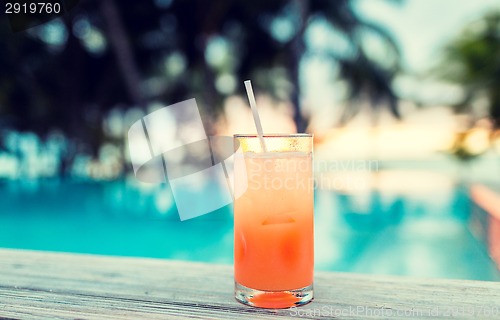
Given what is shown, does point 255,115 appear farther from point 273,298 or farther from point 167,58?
point 167,58

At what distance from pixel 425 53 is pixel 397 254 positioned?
1040 cm

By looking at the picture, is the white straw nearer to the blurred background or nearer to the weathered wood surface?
the weathered wood surface

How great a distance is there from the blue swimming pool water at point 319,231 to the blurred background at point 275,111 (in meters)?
0.03

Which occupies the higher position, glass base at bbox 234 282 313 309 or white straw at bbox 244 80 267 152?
white straw at bbox 244 80 267 152

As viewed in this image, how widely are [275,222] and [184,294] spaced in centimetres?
25

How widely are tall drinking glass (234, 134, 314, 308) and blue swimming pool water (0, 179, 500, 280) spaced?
2.96 m

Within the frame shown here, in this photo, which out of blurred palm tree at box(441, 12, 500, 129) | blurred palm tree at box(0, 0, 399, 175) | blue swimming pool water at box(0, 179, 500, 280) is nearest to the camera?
blue swimming pool water at box(0, 179, 500, 280)

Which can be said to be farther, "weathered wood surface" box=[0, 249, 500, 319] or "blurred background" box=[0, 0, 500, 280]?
"blurred background" box=[0, 0, 500, 280]

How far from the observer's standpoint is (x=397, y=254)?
4.28 meters

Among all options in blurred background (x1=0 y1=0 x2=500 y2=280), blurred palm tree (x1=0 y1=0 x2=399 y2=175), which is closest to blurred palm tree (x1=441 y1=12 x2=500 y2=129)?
blurred background (x1=0 y1=0 x2=500 y2=280)

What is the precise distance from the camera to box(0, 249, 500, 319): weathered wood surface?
3.04 ft

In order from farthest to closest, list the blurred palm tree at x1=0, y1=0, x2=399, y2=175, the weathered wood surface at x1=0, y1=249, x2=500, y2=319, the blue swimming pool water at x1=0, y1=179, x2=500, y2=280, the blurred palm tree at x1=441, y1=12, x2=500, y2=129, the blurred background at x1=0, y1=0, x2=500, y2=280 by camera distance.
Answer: the blurred palm tree at x1=441, y1=12, x2=500, y2=129 → the blurred palm tree at x1=0, y1=0, x2=399, y2=175 → the blurred background at x1=0, y1=0, x2=500, y2=280 → the blue swimming pool water at x1=0, y1=179, x2=500, y2=280 → the weathered wood surface at x1=0, y1=249, x2=500, y2=319

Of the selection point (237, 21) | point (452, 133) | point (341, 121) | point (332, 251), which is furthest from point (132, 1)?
point (452, 133)

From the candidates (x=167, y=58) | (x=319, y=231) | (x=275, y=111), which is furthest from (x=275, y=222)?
(x=275, y=111)
